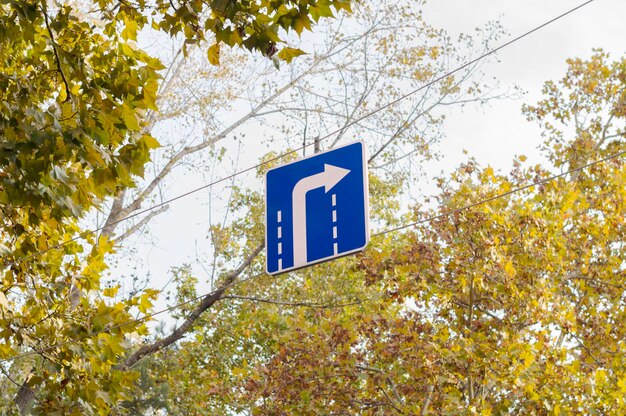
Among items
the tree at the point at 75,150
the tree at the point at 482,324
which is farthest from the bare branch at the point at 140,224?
the tree at the point at 75,150

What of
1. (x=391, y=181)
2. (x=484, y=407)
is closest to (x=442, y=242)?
(x=484, y=407)

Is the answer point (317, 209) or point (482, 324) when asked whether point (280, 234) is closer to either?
point (317, 209)

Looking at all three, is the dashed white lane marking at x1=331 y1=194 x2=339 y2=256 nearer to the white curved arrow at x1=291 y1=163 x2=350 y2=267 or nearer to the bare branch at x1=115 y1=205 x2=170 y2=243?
the white curved arrow at x1=291 y1=163 x2=350 y2=267

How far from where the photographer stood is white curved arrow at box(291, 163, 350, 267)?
6086mm

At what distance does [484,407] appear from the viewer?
1080 centimetres

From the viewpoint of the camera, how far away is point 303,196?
20.6 ft

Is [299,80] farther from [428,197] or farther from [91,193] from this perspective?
[91,193]

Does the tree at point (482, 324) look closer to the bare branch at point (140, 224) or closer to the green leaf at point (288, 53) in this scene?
the bare branch at point (140, 224)

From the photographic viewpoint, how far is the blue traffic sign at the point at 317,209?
19.5 ft

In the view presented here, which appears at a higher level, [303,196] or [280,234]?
[303,196]

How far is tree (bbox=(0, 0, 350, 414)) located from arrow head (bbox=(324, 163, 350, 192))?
77cm

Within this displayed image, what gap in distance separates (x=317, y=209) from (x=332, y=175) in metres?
0.24

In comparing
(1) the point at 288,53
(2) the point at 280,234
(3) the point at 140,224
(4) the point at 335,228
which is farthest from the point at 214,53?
(3) the point at 140,224

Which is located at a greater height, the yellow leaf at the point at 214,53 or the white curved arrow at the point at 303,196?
the yellow leaf at the point at 214,53
